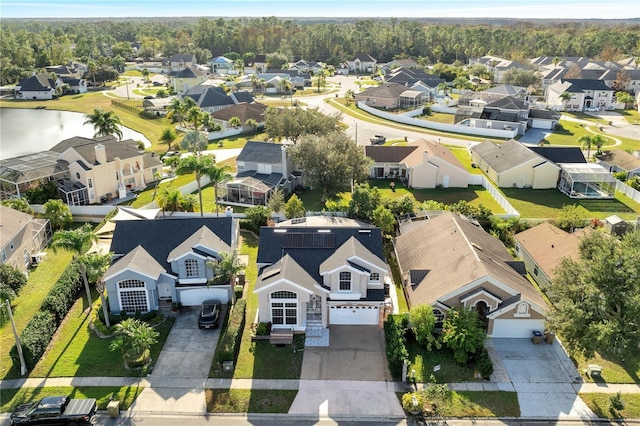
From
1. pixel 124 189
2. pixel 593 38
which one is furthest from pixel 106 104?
pixel 593 38

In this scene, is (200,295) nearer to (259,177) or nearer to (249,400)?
(249,400)

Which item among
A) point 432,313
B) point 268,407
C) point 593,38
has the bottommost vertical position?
point 268,407

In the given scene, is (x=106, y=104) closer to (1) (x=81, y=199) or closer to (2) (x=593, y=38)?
(1) (x=81, y=199)

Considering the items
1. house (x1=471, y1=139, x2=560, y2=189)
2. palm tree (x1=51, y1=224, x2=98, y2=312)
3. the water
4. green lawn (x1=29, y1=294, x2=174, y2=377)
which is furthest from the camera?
the water

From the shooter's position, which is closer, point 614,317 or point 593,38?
point 614,317

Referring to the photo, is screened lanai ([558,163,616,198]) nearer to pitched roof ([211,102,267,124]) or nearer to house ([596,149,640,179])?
house ([596,149,640,179])

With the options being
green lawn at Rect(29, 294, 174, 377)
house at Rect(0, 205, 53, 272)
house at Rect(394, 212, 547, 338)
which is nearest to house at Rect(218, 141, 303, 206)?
house at Rect(0, 205, 53, 272)

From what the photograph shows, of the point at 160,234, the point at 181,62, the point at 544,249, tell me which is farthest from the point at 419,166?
the point at 181,62
